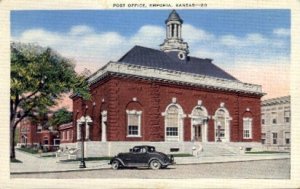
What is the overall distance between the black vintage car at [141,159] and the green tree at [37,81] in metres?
0.95

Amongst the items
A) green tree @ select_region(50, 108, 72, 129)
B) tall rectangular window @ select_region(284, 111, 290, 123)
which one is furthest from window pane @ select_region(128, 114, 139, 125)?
tall rectangular window @ select_region(284, 111, 290, 123)

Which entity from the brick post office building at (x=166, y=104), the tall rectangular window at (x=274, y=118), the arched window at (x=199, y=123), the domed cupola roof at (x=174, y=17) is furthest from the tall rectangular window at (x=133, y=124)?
the tall rectangular window at (x=274, y=118)

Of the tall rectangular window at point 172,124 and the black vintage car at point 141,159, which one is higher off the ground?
the tall rectangular window at point 172,124

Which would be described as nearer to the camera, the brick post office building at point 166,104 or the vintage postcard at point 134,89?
the vintage postcard at point 134,89

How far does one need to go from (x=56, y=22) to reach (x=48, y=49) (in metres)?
0.37

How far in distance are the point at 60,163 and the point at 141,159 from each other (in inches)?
42.7

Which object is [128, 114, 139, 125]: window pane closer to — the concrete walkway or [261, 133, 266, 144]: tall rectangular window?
the concrete walkway

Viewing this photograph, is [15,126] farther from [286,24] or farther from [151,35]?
[286,24]

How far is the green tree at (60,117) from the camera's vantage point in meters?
8.27

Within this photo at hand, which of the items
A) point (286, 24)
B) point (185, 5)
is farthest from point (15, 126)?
point (286, 24)

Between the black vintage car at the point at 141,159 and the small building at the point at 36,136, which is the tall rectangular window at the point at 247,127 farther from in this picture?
the small building at the point at 36,136

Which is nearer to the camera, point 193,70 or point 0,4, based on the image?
point 0,4

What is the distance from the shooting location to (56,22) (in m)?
7.85

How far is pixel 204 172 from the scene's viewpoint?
7.91 m
